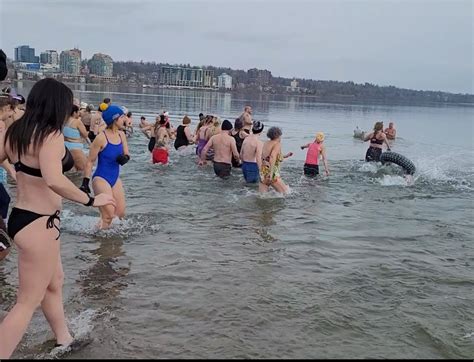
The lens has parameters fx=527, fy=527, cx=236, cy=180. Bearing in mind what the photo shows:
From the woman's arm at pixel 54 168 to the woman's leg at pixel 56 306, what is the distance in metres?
0.64

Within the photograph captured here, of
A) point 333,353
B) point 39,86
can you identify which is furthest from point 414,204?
point 39,86

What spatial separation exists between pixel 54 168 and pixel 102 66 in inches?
6959

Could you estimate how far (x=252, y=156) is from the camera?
11625 mm

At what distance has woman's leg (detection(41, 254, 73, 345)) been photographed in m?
3.75

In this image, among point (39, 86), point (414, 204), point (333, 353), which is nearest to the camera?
point (39, 86)

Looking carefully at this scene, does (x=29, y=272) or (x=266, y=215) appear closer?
(x=29, y=272)

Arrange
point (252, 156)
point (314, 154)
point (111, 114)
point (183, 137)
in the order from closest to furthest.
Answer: point (111, 114), point (252, 156), point (314, 154), point (183, 137)

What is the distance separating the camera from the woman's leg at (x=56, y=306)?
3.75 meters

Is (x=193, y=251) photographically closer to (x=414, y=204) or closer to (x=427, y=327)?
(x=427, y=327)

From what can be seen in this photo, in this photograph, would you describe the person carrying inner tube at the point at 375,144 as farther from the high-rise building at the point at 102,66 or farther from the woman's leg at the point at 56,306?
the high-rise building at the point at 102,66

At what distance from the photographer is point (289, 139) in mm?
26891

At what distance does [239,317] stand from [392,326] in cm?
145

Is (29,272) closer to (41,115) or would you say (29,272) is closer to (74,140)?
(41,115)

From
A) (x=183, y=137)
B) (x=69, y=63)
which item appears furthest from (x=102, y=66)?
(x=183, y=137)
